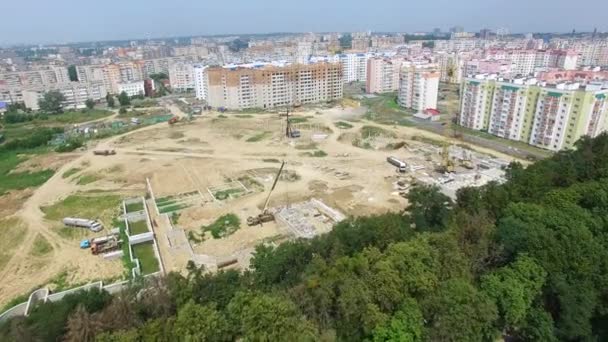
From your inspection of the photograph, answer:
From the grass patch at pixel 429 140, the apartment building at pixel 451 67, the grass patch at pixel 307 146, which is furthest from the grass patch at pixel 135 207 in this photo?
the apartment building at pixel 451 67

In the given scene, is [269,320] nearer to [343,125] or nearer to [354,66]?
[343,125]

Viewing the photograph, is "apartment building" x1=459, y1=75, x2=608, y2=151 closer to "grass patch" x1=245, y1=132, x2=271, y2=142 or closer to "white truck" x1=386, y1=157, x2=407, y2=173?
"white truck" x1=386, y1=157, x2=407, y2=173

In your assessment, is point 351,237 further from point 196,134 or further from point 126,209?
point 196,134

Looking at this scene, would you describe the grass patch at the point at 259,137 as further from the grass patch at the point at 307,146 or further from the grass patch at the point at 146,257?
the grass patch at the point at 146,257

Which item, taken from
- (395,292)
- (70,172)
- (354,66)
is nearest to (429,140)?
(395,292)

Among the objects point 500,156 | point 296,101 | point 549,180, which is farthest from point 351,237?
point 296,101
